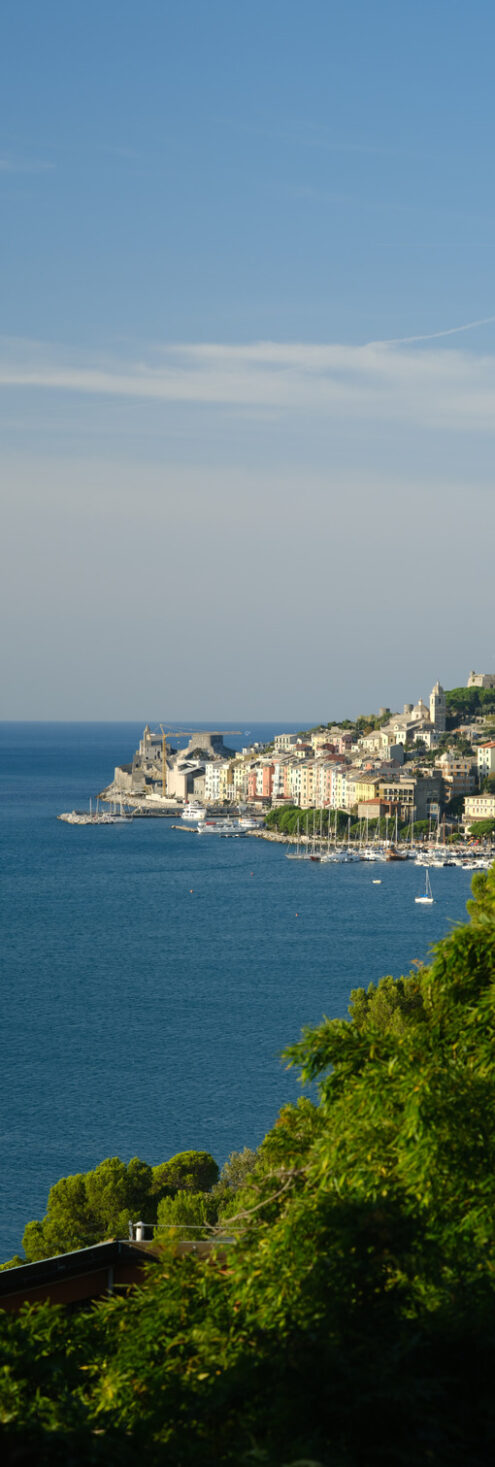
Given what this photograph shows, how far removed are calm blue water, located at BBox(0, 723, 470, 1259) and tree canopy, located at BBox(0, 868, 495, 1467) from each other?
0.60 m

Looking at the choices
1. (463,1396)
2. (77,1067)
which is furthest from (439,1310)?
(77,1067)

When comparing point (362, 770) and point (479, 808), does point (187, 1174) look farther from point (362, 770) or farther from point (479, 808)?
point (362, 770)

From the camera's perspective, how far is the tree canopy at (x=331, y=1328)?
1.89 m

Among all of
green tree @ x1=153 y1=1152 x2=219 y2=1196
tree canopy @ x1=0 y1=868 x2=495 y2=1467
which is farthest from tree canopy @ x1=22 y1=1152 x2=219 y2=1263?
tree canopy @ x1=0 y1=868 x2=495 y2=1467

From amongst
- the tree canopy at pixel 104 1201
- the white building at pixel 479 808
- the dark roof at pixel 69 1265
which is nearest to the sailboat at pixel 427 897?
the white building at pixel 479 808

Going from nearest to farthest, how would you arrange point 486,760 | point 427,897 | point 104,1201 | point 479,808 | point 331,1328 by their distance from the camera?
point 331,1328, point 104,1201, point 427,897, point 479,808, point 486,760

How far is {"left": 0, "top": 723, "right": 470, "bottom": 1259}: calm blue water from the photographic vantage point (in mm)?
11461

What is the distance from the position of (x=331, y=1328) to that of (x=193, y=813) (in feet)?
159

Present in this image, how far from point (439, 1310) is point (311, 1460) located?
0.47 meters

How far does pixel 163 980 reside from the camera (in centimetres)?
1889

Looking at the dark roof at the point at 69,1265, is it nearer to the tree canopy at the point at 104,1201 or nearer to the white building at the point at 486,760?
the tree canopy at the point at 104,1201

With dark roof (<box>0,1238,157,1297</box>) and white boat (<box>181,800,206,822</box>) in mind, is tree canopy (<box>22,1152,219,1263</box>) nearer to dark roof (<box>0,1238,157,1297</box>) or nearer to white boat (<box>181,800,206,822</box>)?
dark roof (<box>0,1238,157,1297</box>)

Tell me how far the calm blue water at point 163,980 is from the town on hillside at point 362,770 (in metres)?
7.58

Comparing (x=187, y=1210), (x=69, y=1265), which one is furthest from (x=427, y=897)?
(x=69, y=1265)
